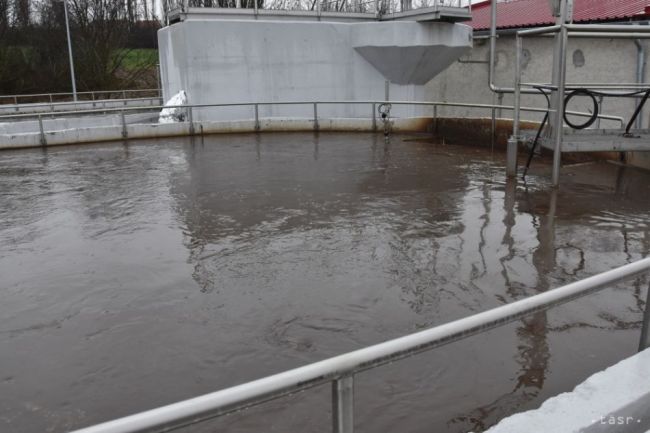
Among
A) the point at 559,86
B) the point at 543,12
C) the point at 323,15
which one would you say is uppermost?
the point at 543,12

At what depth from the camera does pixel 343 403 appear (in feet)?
6.89

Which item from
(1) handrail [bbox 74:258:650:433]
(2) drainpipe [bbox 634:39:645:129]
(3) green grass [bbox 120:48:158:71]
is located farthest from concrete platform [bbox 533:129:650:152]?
(3) green grass [bbox 120:48:158:71]

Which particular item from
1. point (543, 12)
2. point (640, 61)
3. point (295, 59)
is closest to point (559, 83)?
point (640, 61)

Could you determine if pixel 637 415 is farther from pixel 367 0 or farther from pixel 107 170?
pixel 367 0

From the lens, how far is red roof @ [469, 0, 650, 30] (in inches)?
613

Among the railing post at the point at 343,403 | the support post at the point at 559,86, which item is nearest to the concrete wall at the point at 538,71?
the support post at the point at 559,86

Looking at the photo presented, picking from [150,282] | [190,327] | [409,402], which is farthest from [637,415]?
[150,282]

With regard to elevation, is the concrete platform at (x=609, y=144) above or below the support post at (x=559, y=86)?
below

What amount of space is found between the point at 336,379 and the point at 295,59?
611 inches

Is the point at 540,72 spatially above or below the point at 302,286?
above

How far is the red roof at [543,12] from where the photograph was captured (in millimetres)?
15562

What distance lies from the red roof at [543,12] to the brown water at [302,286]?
24.5 ft

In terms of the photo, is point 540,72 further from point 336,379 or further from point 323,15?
point 336,379

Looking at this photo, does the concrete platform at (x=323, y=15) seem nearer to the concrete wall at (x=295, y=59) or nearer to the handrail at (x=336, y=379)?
the concrete wall at (x=295, y=59)
